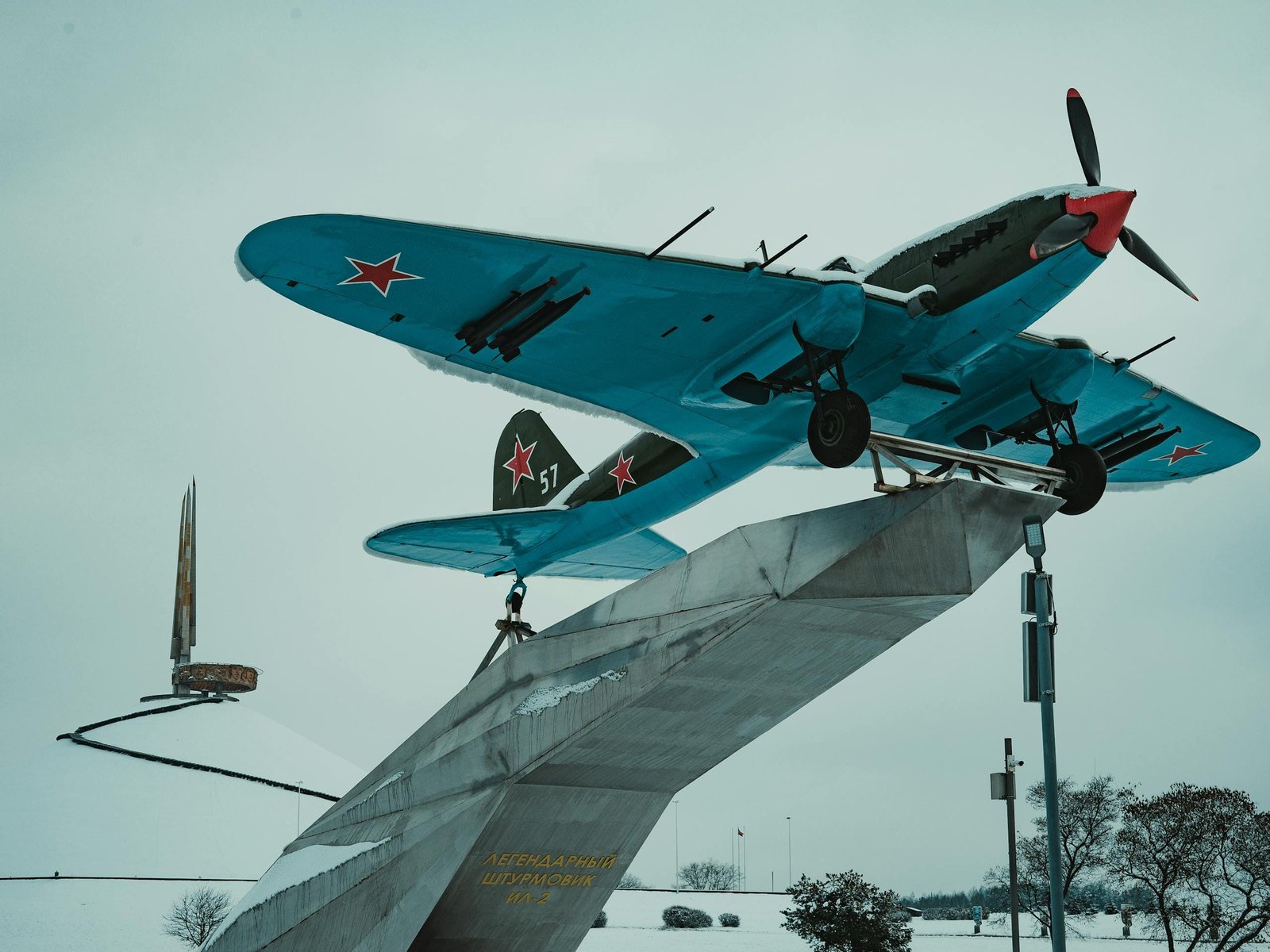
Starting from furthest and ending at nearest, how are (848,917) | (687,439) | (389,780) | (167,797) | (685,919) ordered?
(167,797) → (685,919) → (848,917) → (687,439) → (389,780)

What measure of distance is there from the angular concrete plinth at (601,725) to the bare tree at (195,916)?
42408 millimetres

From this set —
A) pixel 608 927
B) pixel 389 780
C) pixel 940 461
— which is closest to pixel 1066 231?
pixel 940 461

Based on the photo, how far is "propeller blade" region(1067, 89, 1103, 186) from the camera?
14109 millimetres

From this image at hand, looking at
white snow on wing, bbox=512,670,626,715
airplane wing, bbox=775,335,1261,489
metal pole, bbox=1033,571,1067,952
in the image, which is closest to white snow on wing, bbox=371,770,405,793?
white snow on wing, bbox=512,670,626,715

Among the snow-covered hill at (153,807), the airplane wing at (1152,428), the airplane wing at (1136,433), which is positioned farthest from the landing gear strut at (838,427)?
the snow-covered hill at (153,807)

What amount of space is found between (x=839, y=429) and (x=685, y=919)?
147 ft

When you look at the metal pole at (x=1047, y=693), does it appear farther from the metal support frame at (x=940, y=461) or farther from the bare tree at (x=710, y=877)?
the bare tree at (x=710, y=877)

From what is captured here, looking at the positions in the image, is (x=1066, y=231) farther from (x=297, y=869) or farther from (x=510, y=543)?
(x=297, y=869)

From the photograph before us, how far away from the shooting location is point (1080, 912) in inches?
2146

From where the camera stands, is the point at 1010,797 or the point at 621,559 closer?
the point at 1010,797

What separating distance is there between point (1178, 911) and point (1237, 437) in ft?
84.5

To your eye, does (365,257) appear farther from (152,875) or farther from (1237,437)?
(152,875)

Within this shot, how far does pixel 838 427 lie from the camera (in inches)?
542

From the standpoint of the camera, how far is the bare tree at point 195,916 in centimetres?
5538
